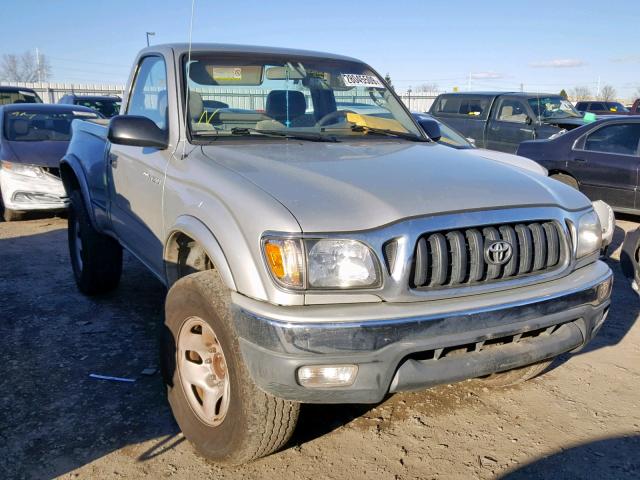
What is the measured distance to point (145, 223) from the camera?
11.9ft

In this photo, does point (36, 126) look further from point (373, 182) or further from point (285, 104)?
point (373, 182)

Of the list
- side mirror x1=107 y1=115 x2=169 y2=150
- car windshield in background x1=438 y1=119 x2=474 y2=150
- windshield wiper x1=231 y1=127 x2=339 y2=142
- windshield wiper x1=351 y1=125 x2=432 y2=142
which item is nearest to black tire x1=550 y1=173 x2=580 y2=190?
car windshield in background x1=438 y1=119 x2=474 y2=150

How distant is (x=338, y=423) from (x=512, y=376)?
3.57 feet

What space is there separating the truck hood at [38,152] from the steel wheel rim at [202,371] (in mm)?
6289

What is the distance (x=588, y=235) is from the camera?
116 inches

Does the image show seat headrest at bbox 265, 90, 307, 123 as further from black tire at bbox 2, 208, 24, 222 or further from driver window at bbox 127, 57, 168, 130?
black tire at bbox 2, 208, 24, 222

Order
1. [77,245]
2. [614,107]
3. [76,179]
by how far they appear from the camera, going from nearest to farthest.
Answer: [76,179], [77,245], [614,107]

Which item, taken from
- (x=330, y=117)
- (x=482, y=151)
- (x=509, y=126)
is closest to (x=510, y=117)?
(x=509, y=126)

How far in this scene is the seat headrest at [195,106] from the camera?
137 inches

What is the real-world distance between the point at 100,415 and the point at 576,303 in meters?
2.45

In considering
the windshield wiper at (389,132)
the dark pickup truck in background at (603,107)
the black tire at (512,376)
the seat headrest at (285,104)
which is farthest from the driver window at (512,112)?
the dark pickup truck in background at (603,107)

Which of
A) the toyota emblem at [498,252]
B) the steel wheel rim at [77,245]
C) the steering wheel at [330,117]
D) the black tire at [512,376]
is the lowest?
the black tire at [512,376]

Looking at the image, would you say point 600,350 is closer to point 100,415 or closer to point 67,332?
point 100,415

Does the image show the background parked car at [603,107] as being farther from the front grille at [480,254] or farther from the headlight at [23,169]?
the front grille at [480,254]
